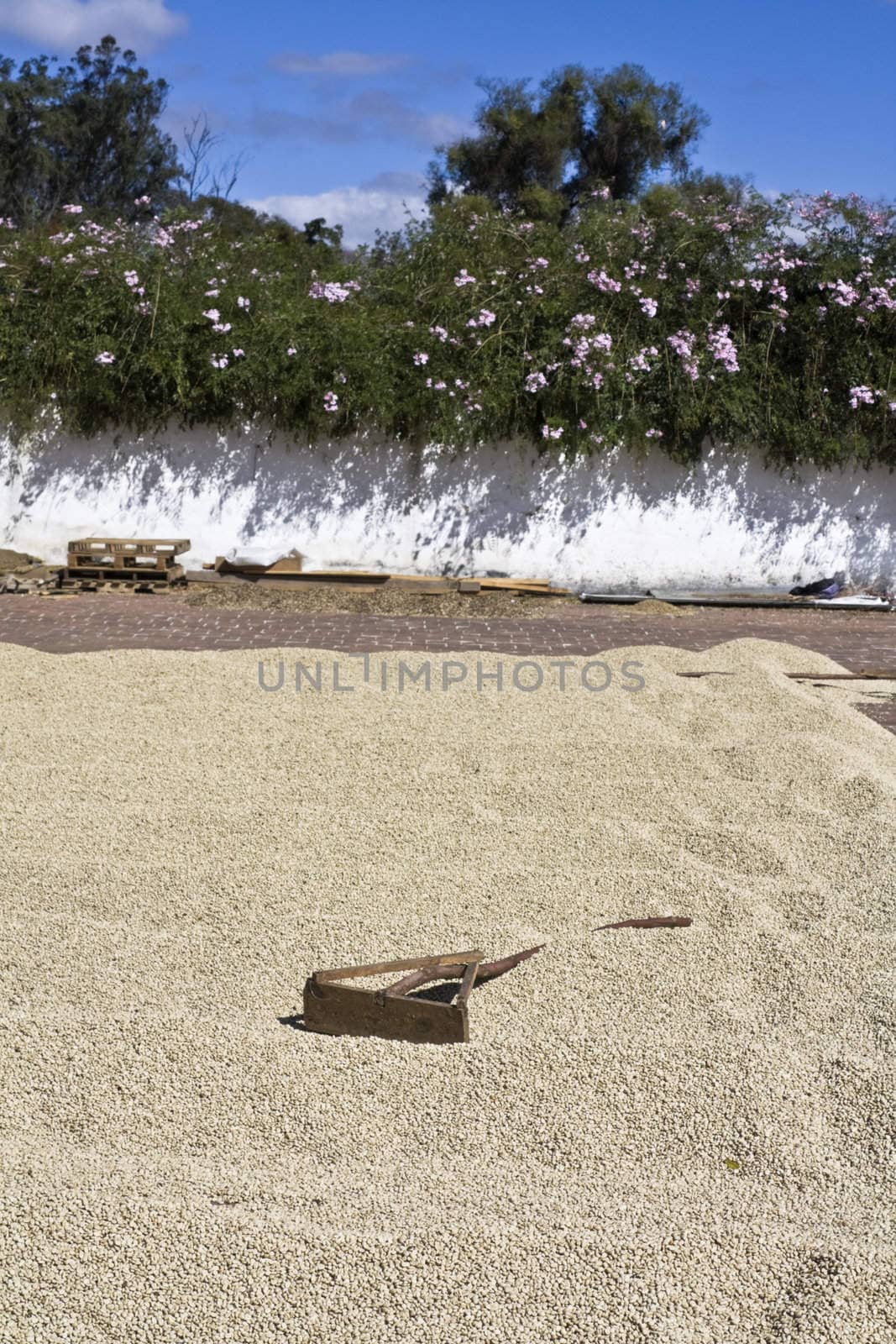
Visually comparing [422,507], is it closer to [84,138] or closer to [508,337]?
[508,337]

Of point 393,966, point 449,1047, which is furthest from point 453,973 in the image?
point 449,1047

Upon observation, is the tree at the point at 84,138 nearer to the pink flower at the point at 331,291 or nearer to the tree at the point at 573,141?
the tree at the point at 573,141

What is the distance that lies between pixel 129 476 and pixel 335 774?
6989 millimetres

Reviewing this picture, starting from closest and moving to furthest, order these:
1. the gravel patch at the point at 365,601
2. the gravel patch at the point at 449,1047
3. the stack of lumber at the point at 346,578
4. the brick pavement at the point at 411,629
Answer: the gravel patch at the point at 449,1047
the brick pavement at the point at 411,629
the gravel patch at the point at 365,601
the stack of lumber at the point at 346,578

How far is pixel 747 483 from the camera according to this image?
39.1ft

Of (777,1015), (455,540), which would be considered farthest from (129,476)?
(777,1015)

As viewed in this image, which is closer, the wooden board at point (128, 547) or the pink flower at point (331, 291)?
the wooden board at point (128, 547)

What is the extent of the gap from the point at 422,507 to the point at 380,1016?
8.59 metres

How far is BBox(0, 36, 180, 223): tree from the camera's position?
29438 mm

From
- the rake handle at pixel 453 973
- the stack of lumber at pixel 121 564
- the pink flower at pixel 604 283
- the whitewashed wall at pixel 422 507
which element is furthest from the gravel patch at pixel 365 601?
the rake handle at pixel 453 973

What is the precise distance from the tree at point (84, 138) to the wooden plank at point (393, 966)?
1118 inches

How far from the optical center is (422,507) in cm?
1178

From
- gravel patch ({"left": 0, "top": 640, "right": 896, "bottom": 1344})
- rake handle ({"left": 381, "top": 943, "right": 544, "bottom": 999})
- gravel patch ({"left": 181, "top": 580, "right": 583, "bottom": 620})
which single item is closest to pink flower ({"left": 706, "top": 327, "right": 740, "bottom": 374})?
gravel patch ({"left": 181, "top": 580, "right": 583, "bottom": 620})

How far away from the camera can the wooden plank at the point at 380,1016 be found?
3523mm
